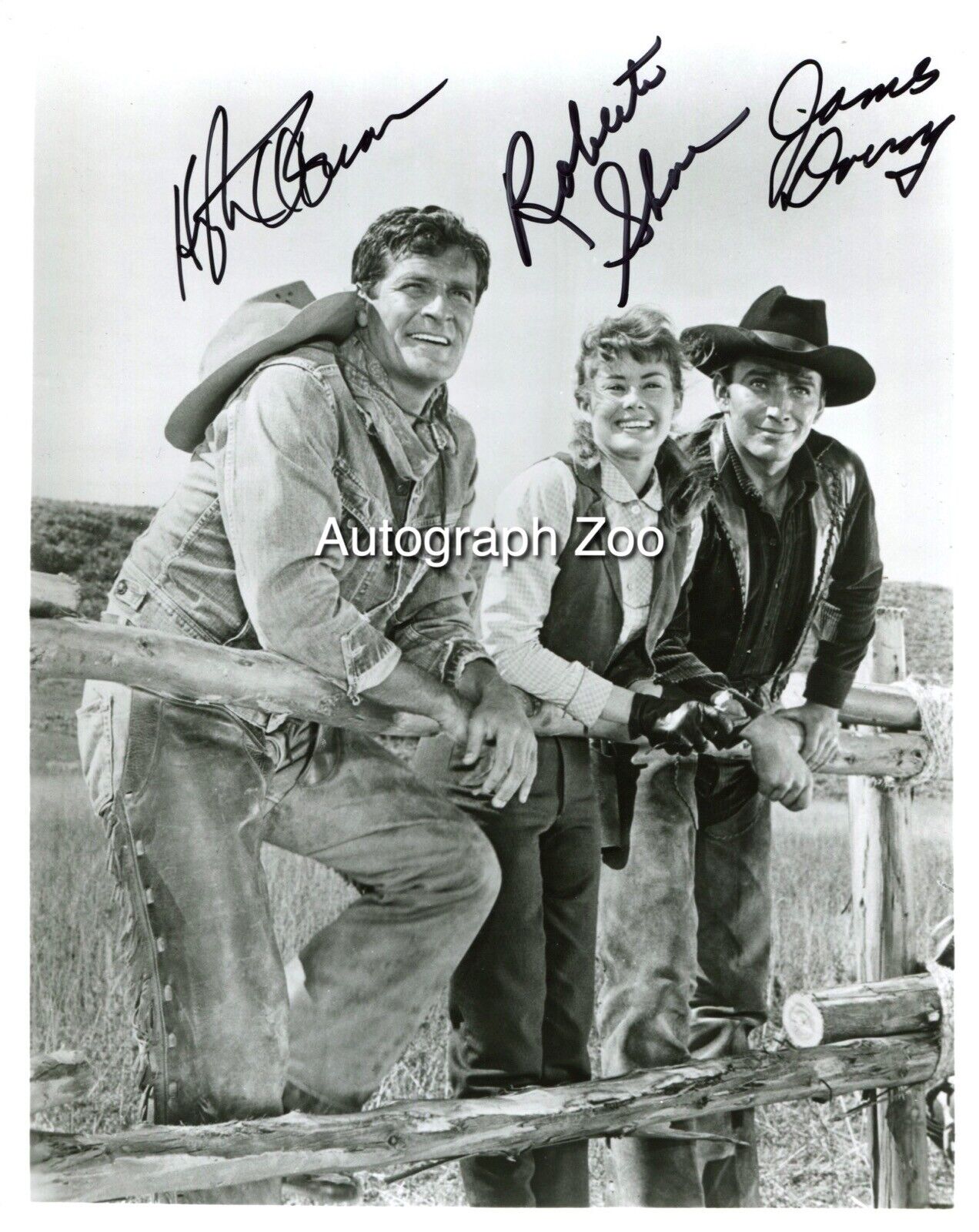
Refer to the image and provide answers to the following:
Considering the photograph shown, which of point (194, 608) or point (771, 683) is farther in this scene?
point (771, 683)

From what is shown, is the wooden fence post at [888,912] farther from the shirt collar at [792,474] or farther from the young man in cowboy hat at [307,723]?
the young man in cowboy hat at [307,723]

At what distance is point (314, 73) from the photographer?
3365 mm

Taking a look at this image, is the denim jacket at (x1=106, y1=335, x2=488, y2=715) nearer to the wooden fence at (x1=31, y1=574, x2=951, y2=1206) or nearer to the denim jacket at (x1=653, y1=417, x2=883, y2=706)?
the wooden fence at (x1=31, y1=574, x2=951, y2=1206)

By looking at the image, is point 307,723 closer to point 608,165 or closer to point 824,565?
point 824,565

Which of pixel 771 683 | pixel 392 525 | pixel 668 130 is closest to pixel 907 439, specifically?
pixel 771 683

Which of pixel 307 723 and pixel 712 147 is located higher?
pixel 712 147

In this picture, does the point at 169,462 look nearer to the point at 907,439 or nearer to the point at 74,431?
the point at 74,431

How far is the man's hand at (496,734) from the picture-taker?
10.8ft

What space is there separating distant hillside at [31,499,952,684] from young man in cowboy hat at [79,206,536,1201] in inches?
3.2

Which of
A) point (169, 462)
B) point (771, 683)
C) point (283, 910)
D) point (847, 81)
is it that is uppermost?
point (847, 81)

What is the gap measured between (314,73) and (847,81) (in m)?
1.31
